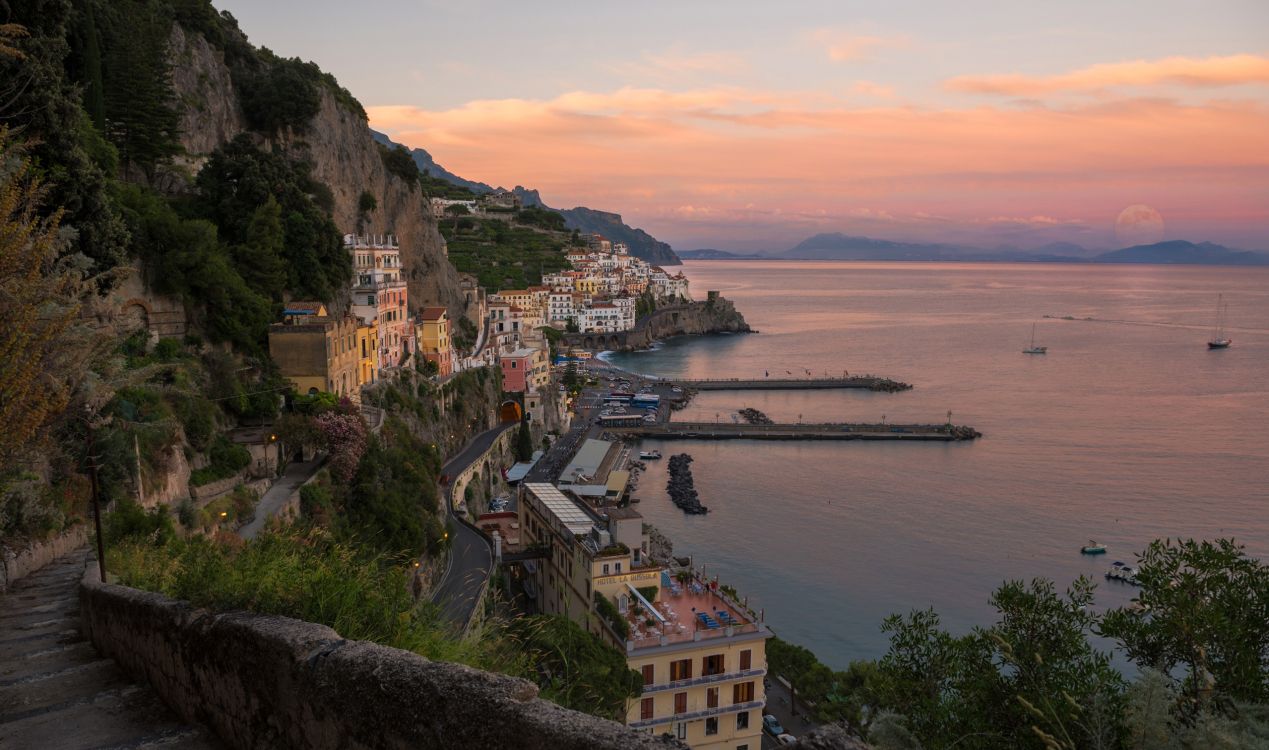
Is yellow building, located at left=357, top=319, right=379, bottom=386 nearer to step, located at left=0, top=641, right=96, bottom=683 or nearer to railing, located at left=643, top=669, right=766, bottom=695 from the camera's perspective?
railing, located at left=643, top=669, right=766, bottom=695

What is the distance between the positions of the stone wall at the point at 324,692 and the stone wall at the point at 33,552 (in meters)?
3.61

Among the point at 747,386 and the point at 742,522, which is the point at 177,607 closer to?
the point at 742,522

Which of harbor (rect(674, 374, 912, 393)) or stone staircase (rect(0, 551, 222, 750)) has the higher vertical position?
stone staircase (rect(0, 551, 222, 750))

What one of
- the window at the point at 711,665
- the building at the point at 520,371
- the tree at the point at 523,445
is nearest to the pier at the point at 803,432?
the building at the point at 520,371

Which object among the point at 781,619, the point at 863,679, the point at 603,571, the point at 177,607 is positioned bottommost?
the point at 781,619

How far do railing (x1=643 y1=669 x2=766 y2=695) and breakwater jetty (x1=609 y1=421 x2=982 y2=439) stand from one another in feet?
101

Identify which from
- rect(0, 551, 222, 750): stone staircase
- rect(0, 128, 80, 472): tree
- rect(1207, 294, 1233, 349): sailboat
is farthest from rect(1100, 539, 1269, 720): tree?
rect(1207, 294, 1233, 349): sailboat

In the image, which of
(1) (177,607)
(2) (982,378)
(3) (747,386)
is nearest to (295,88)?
(1) (177,607)

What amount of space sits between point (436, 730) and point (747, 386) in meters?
60.4

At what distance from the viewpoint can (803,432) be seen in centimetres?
4719

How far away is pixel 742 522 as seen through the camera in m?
31.5

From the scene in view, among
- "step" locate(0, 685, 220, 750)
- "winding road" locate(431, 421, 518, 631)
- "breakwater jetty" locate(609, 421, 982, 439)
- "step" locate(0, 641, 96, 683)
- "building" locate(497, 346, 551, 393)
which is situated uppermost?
"step" locate(0, 685, 220, 750)

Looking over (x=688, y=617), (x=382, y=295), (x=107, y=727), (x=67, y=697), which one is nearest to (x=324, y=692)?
(x=107, y=727)

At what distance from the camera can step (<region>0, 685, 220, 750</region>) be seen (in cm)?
382
